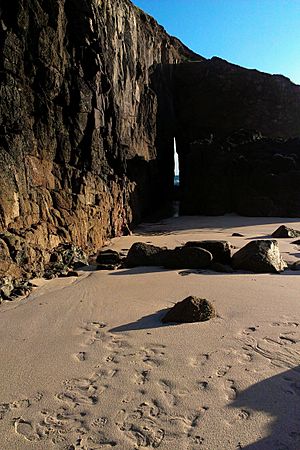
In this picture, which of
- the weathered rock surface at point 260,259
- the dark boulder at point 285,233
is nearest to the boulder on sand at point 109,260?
the weathered rock surface at point 260,259

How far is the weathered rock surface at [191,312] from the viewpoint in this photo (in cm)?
420

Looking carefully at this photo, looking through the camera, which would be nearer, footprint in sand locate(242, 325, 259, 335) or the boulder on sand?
footprint in sand locate(242, 325, 259, 335)

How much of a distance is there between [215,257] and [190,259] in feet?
1.96

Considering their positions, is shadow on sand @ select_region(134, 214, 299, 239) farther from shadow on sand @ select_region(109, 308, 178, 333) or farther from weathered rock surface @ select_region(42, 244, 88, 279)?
shadow on sand @ select_region(109, 308, 178, 333)

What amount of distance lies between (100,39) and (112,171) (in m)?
4.09

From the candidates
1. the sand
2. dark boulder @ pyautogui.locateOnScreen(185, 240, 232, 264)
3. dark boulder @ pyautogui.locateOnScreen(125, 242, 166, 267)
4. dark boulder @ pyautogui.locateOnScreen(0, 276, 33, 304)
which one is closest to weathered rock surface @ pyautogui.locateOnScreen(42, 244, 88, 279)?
dark boulder @ pyautogui.locateOnScreen(0, 276, 33, 304)

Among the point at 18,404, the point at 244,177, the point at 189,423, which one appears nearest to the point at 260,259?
the point at 189,423

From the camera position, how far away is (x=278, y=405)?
2643mm

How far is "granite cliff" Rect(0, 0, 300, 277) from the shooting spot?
7.41 meters

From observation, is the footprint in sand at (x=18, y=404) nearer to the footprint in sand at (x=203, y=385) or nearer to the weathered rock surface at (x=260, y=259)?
the footprint in sand at (x=203, y=385)

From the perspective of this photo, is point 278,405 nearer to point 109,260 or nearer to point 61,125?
point 109,260

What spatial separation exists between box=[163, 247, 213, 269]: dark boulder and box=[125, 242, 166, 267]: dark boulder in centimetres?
36

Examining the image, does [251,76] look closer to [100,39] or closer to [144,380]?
[100,39]

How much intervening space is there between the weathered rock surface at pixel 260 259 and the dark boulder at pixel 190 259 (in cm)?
53
